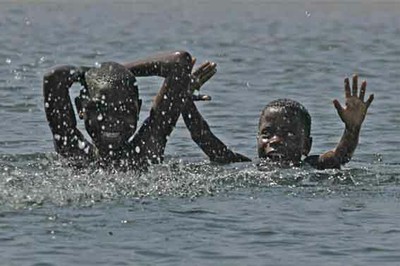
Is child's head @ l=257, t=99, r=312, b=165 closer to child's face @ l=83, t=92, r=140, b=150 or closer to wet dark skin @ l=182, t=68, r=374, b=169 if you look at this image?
wet dark skin @ l=182, t=68, r=374, b=169

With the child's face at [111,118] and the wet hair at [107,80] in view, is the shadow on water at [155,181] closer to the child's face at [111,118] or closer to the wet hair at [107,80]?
the child's face at [111,118]

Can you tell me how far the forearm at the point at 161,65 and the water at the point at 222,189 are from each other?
857 millimetres

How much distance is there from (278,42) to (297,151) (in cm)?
1956

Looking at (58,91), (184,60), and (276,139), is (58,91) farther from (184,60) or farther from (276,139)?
(276,139)

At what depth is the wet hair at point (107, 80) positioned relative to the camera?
35.9 ft

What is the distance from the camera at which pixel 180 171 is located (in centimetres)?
1285

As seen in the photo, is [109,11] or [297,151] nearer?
[297,151]

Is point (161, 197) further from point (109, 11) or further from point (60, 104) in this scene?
point (109, 11)

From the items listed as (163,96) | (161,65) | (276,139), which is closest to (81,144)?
(163,96)

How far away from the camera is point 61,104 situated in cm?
1092

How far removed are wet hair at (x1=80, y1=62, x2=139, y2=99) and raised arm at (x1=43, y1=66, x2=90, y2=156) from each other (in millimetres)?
101

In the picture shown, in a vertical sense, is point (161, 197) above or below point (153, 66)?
below

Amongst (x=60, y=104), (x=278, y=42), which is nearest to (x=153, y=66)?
(x=60, y=104)

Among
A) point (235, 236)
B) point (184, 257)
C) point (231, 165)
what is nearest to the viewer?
point (184, 257)
